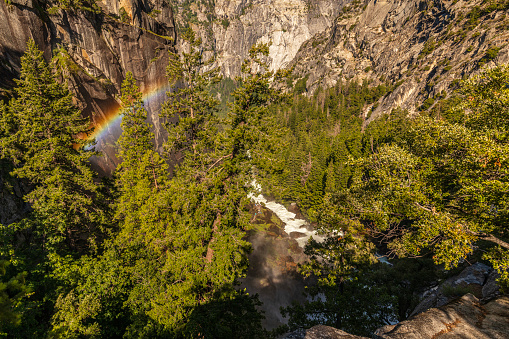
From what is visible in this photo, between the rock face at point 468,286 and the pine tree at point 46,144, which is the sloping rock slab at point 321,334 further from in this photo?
the pine tree at point 46,144

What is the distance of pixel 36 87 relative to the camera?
13906 millimetres

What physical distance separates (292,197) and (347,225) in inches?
1713

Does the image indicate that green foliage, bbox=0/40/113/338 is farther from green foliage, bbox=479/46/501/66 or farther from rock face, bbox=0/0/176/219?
green foliage, bbox=479/46/501/66

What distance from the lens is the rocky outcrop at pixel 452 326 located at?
597 cm

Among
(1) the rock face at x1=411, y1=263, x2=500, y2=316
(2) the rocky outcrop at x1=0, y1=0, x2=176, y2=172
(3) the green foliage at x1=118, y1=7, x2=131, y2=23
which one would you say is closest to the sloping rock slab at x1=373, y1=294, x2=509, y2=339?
(1) the rock face at x1=411, y1=263, x2=500, y2=316

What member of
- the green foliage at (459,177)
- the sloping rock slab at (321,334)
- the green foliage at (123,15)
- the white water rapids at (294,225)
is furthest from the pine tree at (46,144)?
the white water rapids at (294,225)

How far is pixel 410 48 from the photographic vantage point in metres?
110

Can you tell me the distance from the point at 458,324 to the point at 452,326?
27cm

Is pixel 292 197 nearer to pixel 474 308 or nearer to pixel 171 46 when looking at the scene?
pixel 171 46

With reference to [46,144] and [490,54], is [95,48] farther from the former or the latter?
[490,54]

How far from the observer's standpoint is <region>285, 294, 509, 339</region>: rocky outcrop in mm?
5973

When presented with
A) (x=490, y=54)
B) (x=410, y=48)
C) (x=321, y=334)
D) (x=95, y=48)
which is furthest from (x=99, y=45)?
(x=410, y=48)

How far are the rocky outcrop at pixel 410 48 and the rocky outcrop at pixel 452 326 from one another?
3262 centimetres

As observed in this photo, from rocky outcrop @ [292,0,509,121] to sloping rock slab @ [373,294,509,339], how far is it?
1285 inches
